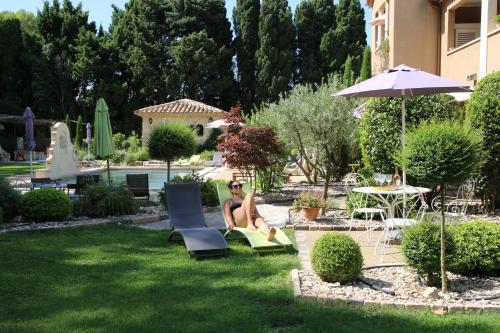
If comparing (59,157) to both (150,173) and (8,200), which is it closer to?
(150,173)

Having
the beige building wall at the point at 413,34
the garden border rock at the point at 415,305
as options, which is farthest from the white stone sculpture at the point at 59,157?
the garden border rock at the point at 415,305

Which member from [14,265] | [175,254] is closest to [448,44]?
[175,254]

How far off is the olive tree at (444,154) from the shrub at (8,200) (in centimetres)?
778

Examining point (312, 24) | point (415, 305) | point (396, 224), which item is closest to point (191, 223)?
point (396, 224)

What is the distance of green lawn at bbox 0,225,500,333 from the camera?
453cm

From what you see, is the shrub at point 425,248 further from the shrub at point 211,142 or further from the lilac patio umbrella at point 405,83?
the shrub at point 211,142

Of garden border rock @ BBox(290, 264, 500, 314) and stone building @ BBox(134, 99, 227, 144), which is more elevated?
stone building @ BBox(134, 99, 227, 144)

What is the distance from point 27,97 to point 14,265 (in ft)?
130

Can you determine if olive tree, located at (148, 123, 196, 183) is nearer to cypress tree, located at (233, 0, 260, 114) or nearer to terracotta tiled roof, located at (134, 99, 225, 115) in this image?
terracotta tiled roof, located at (134, 99, 225, 115)

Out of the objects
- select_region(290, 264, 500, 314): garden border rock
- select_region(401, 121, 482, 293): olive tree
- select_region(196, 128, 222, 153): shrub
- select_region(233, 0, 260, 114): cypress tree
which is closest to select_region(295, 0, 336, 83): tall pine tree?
select_region(233, 0, 260, 114): cypress tree

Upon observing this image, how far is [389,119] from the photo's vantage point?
36.6 feet

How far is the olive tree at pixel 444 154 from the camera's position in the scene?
195 inches

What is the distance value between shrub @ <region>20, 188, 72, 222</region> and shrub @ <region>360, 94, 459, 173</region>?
22.1 feet

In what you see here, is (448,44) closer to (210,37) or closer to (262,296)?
(262,296)
